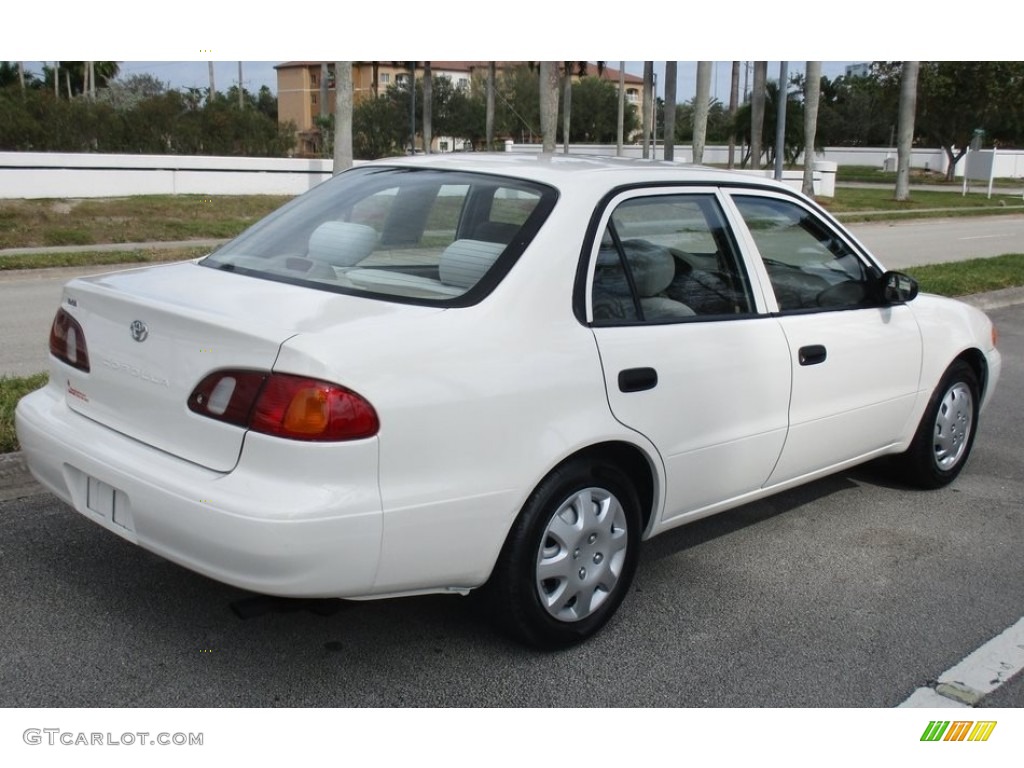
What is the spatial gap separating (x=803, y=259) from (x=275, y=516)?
2.86 m

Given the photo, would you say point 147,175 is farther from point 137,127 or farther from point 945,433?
point 945,433

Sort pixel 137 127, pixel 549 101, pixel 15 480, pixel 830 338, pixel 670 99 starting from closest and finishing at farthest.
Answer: pixel 830 338, pixel 15 480, pixel 137 127, pixel 549 101, pixel 670 99

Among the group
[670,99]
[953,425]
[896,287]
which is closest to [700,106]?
[670,99]

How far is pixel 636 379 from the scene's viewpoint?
12.6 feet

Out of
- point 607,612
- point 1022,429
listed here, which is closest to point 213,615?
point 607,612

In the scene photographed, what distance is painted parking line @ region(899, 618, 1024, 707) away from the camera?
11.8ft

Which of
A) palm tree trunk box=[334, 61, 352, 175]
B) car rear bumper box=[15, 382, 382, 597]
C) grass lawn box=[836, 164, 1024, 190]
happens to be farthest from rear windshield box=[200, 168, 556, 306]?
grass lawn box=[836, 164, 1024, 190]

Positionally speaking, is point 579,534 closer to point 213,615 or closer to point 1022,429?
point 213,615

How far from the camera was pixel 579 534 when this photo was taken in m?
3.73

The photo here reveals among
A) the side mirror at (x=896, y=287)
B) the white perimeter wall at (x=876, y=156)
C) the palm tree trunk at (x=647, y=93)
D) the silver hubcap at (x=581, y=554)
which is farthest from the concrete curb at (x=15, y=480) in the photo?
the white perimeter wall at (x=876, y=156)

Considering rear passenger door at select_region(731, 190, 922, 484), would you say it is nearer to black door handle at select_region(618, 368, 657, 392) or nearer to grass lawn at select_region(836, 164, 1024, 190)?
black door handle at select_region(618, 368, 657, 392)

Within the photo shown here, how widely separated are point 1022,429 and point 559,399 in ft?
15.7
